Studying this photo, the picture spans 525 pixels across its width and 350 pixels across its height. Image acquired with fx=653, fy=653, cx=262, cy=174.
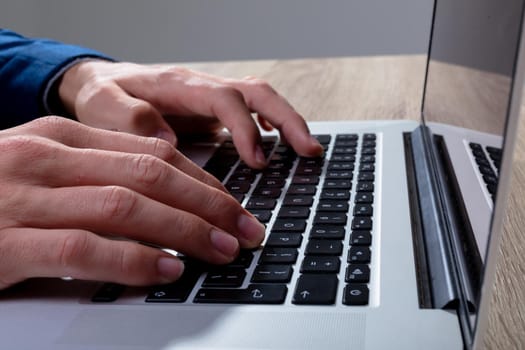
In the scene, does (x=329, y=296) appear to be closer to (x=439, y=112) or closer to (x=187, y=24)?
(x=439, y=112)

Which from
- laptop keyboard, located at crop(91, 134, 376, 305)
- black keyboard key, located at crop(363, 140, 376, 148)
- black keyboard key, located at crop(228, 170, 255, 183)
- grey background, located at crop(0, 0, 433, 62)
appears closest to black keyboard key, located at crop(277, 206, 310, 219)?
laptop keyboard, located at crop(91, 134, 376, 305)

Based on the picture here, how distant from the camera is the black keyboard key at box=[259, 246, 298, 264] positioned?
0.43 meters

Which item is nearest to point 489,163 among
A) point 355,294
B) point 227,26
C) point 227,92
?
point 355,294

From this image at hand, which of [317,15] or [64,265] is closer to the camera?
[64,265]

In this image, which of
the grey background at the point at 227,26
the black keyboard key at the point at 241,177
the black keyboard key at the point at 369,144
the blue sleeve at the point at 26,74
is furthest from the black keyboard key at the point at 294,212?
the grey background at the point at 227,26

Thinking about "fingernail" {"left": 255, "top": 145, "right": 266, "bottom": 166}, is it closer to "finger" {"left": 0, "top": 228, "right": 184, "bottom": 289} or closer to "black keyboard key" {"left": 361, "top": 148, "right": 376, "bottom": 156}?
"black keyboard key" {"left": 361, "top": 148, "right": 376, "bottom": 156}

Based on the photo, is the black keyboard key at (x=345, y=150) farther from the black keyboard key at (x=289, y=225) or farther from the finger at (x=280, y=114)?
the black keyboard key at (x=289, y=225)

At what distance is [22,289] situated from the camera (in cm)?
42

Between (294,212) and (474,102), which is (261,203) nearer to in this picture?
(294,212)

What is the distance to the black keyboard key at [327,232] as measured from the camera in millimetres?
472

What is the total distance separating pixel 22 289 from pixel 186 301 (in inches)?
4.5

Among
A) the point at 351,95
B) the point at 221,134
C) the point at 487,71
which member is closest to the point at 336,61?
the point at 351,95

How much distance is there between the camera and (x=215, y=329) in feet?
1.17

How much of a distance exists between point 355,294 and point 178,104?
17.2 inches
